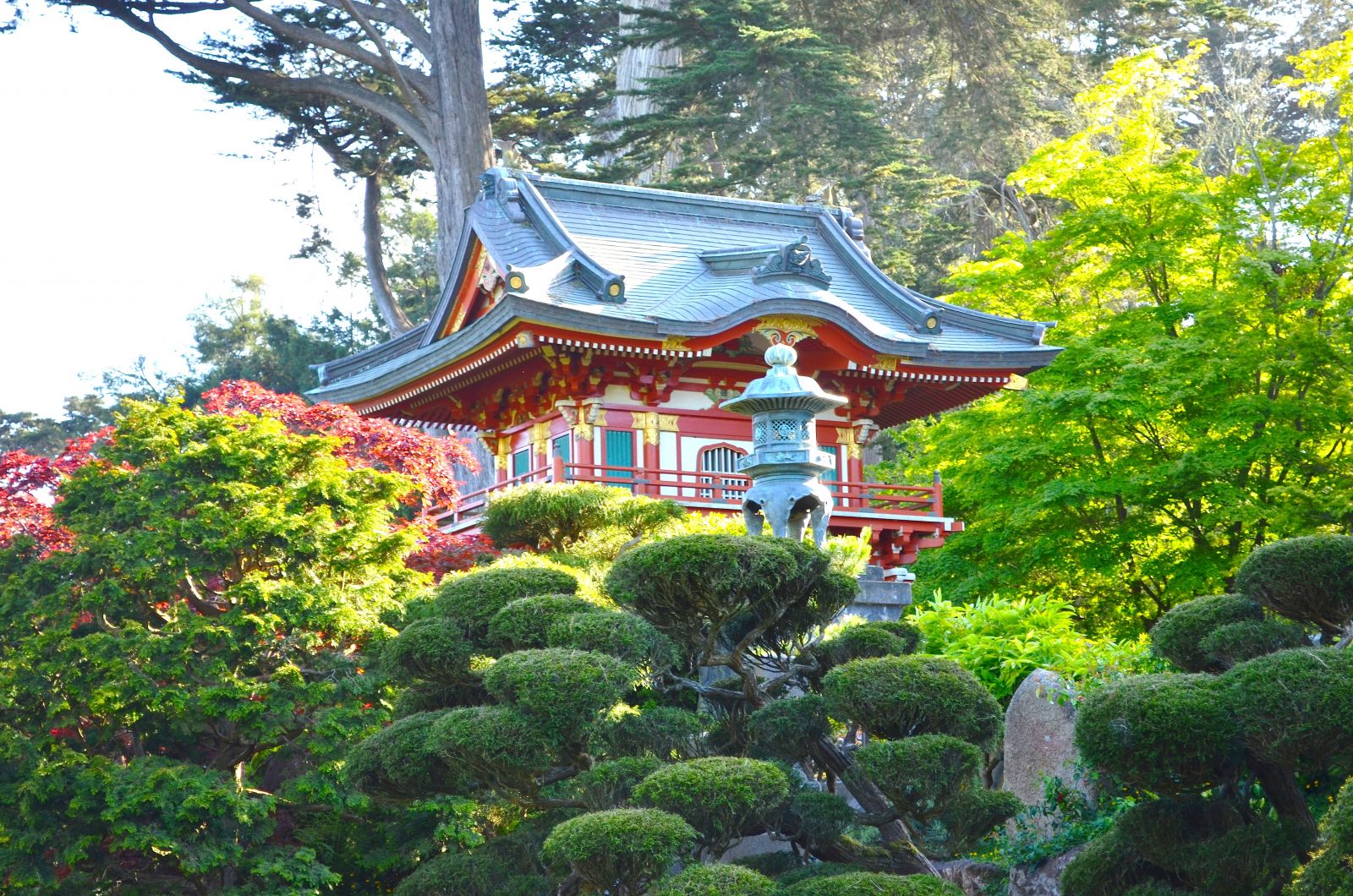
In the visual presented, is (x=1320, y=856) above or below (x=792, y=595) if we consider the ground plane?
below

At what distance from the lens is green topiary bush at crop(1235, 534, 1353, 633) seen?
9539 mm

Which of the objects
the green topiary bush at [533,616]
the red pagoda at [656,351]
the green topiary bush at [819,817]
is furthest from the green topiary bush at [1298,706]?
the red pagoda at [656,351]

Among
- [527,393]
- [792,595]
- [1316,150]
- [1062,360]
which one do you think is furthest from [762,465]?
[1316,150]

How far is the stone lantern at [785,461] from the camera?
12.7 metres

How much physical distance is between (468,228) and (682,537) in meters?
11.6

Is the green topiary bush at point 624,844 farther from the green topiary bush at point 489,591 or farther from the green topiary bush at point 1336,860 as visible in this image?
the green topiary bush at point 1336,860

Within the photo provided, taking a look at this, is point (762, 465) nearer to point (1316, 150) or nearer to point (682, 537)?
point (682, 537)

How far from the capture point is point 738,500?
64.8 feet

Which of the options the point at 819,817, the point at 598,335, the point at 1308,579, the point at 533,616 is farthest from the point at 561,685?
the point at 598,335

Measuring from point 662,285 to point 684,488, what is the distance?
9.08ft

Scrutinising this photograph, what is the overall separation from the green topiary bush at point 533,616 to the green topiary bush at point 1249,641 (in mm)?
4089

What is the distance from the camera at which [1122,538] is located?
20.9 m

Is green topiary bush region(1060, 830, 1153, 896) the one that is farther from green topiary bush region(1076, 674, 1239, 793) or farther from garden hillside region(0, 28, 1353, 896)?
green topiary bush region(1076, 674, 1239, 793)

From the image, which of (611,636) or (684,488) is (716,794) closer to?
(611,636)
